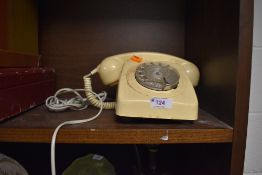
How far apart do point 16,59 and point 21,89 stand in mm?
73

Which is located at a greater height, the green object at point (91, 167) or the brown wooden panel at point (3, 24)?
the brown wooden panel at point (3, 24)

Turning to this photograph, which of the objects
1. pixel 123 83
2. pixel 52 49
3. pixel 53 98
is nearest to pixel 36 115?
pixel 53 98

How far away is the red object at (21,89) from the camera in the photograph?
0.43m

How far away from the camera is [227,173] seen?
43cm

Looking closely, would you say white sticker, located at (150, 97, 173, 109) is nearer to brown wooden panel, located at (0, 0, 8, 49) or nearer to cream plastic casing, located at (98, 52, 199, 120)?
cream plastic casing, located at (98, 52, 199, 120)

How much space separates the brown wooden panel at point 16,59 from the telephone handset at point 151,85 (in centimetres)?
15

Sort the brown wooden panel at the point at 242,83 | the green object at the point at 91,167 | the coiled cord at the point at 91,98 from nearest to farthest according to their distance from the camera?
the brown wooden panel at the point at 242,83, the coiled cord at the point at 91,98, the green object at the point at 91,167

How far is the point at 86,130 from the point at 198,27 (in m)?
0.40

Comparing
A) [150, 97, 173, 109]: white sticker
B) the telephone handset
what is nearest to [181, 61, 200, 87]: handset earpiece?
the telephone handset

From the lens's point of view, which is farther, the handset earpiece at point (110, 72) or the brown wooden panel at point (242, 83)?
the handset earpiece at point (110, 72)

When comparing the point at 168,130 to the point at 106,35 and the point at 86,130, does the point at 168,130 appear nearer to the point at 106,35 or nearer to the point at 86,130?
the point at 86,130

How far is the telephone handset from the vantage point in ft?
1.45

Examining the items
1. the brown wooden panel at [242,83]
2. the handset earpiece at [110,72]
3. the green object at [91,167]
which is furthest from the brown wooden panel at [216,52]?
the green object at [91,167]

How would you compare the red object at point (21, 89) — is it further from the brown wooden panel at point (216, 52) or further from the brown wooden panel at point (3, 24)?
the brown wooden panel at point (216, 52)
